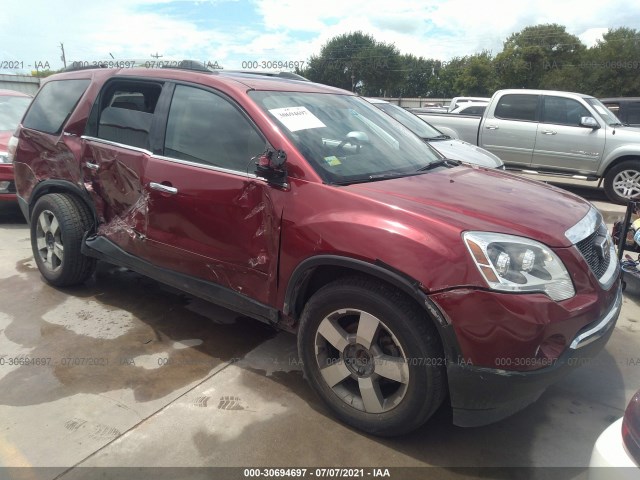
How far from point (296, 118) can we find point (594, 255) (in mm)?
1830

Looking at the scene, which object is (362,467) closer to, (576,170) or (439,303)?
(439,303)

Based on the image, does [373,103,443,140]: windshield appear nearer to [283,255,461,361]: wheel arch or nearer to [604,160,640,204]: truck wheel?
[604,160,640,204]: truck wheel

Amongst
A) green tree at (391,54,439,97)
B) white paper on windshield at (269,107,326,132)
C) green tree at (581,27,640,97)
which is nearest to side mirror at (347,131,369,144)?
white paper on windshield at (269,107,326,132)

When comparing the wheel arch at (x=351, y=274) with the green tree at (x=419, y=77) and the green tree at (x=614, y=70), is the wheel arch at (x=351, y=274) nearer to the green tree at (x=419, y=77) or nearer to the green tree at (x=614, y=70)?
the green tree at (x=614, y=70)

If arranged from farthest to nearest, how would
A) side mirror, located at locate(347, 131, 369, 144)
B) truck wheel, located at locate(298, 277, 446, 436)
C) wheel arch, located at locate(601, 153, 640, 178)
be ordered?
wheel arch, located at locate(601, 153, 640, 178) < side mirror, located at locate(347, 131, 369, 144) < truck wheel, located at locate(298, 277, 446, 436)

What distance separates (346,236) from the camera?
8.08ft

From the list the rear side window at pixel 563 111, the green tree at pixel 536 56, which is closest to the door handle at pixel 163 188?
the rear side window at pixel 563 111

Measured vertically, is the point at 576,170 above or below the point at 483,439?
above

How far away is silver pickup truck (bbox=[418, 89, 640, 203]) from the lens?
8656 millimetres

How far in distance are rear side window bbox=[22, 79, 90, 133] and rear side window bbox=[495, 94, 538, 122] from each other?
7915 millimetres

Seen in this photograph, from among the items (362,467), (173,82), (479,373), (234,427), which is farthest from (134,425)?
(173,82)

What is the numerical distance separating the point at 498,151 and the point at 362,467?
8536 millimetres

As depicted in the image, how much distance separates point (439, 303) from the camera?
2.22 meters

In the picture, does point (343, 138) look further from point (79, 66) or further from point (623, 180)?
point (623, 180)
